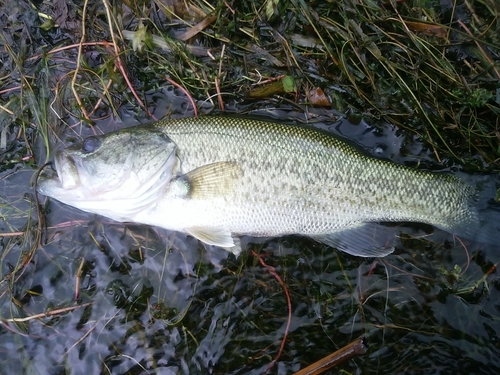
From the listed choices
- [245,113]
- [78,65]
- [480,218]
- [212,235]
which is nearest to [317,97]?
[245,113]

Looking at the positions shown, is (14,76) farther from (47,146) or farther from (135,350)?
(135,350)

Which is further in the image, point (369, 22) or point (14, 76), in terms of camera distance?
point (14, 76)

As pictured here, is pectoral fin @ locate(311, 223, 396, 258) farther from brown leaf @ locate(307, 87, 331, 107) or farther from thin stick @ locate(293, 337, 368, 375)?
brown leaf @ locate(307, 87, 331, 107)

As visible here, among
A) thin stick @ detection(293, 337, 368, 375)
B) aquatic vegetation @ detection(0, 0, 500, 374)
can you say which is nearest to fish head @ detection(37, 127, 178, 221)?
aquatic vegetation @ detection(0, 0, 500, 374)

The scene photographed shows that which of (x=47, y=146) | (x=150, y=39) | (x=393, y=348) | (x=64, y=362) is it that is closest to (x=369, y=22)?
(x=150, y=39)

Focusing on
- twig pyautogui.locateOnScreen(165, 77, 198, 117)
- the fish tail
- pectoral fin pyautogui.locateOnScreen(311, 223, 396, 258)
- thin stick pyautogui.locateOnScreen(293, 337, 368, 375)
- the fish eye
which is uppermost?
twig pyautogui.locateOnScreen(165, 77, 198, 117)

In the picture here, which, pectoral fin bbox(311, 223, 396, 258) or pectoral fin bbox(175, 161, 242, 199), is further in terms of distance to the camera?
pectoral fin bbox(311, 223, 396, 258)
